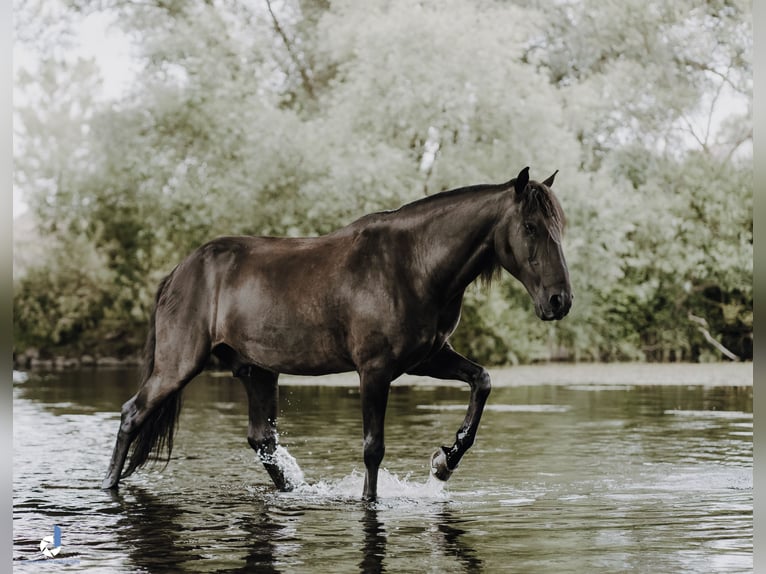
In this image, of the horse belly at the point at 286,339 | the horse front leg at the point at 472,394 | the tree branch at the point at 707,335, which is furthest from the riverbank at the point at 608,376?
the horse front leg at the point at 472,394

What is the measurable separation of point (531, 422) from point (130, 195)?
1574cm

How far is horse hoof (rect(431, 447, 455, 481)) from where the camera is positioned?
781cm

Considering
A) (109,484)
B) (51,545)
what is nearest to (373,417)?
(109,484)

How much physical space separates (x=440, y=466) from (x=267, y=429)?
4.44 feet

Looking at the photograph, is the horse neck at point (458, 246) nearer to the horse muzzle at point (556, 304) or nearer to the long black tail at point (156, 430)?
the horse muzzle at point (556, 304)

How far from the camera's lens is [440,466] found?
782 centimetres

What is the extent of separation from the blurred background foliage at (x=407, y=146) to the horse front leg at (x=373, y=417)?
1459 centimetres

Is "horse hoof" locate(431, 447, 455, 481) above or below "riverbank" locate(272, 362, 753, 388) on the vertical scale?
below

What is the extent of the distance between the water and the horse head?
3.90ft

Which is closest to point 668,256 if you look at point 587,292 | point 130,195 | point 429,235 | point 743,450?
point 587,292

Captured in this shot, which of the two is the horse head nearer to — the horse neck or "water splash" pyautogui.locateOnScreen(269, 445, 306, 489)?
the horse neck

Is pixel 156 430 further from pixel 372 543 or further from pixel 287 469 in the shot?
pixel 372 543

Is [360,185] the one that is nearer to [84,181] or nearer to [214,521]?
[84,181]

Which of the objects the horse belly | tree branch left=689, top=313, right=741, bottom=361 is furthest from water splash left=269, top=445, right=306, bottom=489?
tree branch left=689, top=313, right=741, bottom=361
